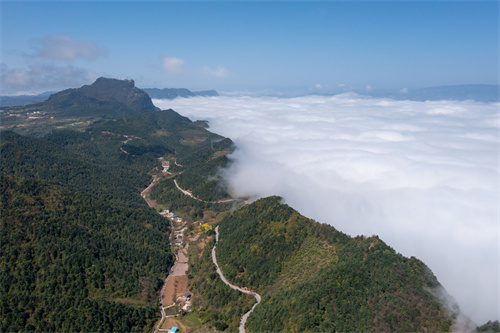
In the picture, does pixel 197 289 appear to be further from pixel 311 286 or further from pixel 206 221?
pixel 206 221

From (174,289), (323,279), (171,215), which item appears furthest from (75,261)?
(323,279)

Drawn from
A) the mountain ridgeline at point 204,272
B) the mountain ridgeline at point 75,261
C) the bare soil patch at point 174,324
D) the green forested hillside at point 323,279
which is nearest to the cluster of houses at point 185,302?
the mountain ridgeline at point 204,272

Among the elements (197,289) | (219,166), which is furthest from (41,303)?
(219,166)

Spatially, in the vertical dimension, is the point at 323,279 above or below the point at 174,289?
above

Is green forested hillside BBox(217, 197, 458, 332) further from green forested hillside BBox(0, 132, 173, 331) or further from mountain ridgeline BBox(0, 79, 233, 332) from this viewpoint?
mountain ridgeline BBox(0, 79, 233, 332)

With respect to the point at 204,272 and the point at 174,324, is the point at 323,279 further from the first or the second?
the point at 204,272

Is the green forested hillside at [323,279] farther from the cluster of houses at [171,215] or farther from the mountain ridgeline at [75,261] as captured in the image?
the cluster of houses at [171,215]

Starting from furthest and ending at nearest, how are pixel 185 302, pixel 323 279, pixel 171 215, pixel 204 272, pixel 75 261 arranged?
pixel 171 215 → pixel 204 272 → pixel 185 302 → pixel 75 261 → pixel 323 279

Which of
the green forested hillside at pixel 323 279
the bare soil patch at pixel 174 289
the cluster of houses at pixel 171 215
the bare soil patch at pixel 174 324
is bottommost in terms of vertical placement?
the bare soil patch at pixel 174 324
